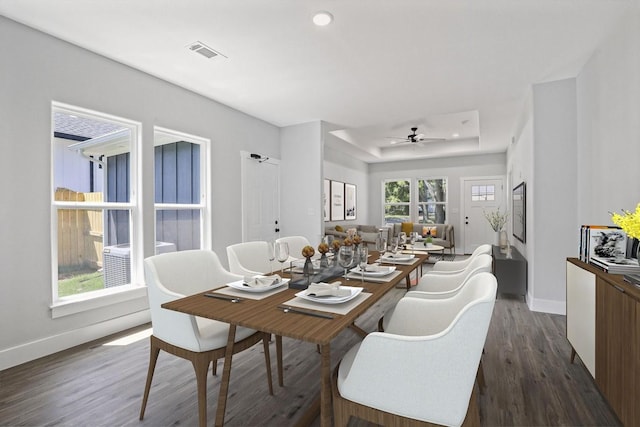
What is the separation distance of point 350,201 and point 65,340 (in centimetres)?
652

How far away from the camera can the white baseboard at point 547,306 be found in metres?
3.55

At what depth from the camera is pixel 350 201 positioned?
8.35 meters

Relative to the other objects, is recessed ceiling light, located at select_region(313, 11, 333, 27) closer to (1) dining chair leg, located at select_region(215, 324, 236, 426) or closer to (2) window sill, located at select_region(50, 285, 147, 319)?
(1) dining chair leg, located at select_region(215, 324, 236, 426)

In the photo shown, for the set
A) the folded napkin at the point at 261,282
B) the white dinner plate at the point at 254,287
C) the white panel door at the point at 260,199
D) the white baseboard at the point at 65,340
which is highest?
the white panel door at the point at 260,199

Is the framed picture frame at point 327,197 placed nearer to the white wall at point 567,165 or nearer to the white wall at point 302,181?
the white wall at point 302,181

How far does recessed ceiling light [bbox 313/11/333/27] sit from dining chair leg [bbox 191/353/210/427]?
93.8 inches

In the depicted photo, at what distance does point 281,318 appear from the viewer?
1.32 metres

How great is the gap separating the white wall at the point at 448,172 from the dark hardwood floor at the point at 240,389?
19.9 ft

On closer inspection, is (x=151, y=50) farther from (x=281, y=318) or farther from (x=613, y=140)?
(x=613, y=140)

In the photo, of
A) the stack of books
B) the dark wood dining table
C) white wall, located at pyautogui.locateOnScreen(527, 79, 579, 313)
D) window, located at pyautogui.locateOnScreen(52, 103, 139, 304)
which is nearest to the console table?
white wall, located at pyautogui.locateOnScreen(527, 79, 579, 313)

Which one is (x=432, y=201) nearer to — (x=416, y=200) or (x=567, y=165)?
(x=416, y=200)

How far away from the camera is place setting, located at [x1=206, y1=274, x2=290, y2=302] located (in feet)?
5.46

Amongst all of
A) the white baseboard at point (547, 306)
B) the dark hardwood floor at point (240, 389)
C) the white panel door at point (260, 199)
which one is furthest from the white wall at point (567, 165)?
the white panel door at point (260, 199)

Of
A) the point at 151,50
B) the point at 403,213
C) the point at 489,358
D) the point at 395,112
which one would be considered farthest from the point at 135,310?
the point at 403,213
